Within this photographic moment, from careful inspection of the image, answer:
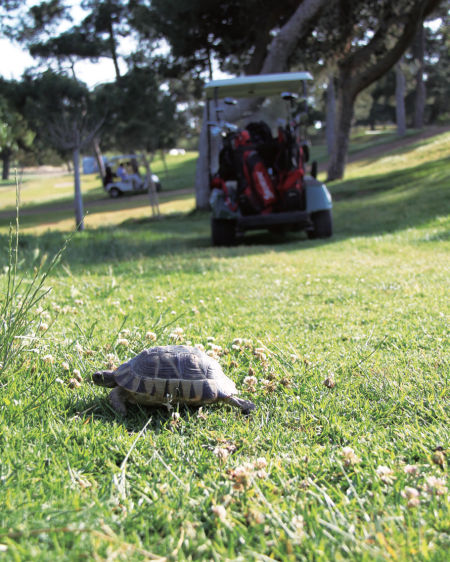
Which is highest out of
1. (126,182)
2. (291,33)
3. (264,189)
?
(291,33)

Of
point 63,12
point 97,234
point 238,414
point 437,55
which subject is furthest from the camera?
point 437,55

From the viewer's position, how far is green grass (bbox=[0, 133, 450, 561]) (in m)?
1.57

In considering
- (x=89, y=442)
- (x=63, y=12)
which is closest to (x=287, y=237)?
(x=89, y=442)

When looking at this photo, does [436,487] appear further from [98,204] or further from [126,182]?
[126,182]

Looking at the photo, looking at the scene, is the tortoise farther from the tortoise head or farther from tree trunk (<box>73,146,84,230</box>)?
tree trunk (<box>73,146,84,230</box>)

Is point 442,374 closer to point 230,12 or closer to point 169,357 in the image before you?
point 169,357

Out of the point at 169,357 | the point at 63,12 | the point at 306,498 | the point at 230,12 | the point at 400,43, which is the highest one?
the point at 63,12

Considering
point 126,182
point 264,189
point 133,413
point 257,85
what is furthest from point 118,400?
point 126,182

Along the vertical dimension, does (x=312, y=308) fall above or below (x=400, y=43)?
below

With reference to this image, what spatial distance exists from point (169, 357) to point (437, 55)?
58.1 meters

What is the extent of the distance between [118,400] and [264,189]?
771 cm

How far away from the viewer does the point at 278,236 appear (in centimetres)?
1180

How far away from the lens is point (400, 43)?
19.3 metres

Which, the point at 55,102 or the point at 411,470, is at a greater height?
the point at 55,102
